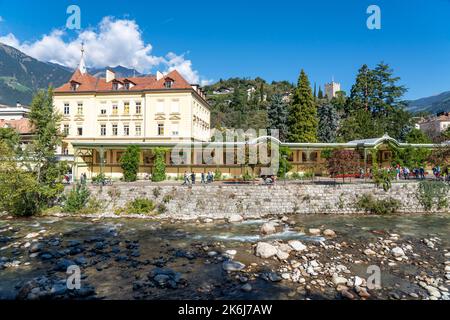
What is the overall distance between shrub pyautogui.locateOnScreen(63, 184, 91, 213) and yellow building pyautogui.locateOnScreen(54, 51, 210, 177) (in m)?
13.6

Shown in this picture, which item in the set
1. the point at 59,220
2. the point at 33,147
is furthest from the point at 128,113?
the point at 59,220

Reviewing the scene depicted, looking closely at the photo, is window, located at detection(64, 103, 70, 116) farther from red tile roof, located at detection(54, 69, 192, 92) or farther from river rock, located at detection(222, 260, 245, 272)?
river rock, located at detection(222, 260, 245, 272)

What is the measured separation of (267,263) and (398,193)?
16388 mm

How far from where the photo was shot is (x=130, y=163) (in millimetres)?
27844

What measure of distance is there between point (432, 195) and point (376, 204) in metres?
4.96

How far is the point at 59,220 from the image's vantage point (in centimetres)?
1978

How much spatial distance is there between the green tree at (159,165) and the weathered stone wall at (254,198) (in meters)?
5.19

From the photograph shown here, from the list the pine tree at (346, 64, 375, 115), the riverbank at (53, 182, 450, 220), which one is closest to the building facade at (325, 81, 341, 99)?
the pine tree at (346, 64, 375, 115)

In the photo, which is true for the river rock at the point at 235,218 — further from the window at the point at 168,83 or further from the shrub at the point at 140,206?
the window at the point at 168,83

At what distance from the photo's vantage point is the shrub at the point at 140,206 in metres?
21.4

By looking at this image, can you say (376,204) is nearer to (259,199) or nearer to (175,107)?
(259,199)

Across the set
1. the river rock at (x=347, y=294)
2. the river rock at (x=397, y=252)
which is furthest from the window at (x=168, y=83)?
the river rock at (x=347, y=294)
